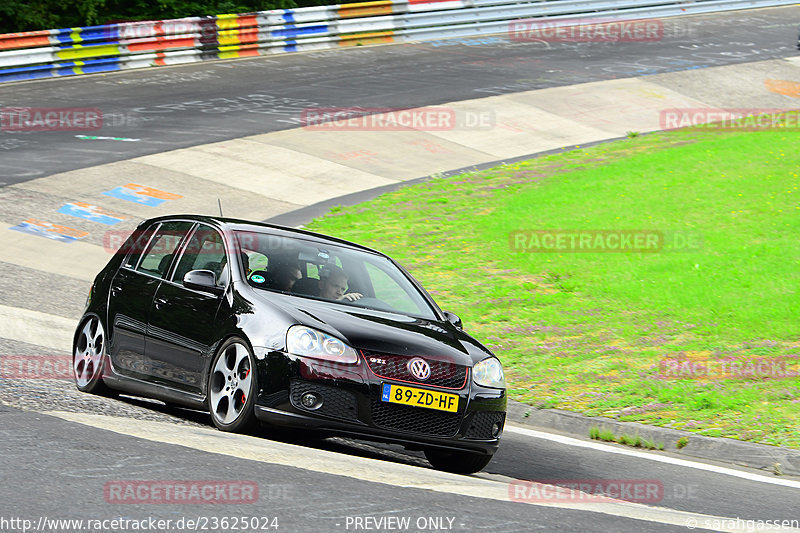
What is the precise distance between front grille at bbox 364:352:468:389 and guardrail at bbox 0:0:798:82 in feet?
69.1

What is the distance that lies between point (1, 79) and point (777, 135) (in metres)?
17.3

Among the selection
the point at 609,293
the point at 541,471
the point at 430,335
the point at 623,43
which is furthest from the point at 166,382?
the point at 623,43

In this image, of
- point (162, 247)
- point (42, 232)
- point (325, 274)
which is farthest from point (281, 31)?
point (325, 274)

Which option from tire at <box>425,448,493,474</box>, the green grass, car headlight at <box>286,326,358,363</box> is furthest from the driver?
the green grass

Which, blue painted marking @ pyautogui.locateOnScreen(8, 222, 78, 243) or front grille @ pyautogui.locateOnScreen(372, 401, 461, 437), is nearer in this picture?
front grille @ pyautogui.locateOnScreen(372, 401, 461, 437)

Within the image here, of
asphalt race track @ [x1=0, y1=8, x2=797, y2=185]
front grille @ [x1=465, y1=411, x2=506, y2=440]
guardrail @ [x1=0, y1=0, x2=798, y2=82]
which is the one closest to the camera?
front grille @ [x1=465, y1=411, x2=506, y2=440]

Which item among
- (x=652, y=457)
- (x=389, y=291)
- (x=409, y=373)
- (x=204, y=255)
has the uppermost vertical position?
(x=204, y=255)

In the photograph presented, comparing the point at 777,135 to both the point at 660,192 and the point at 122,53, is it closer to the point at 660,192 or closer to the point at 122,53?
the point at 660,192

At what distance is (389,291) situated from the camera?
8.37 m

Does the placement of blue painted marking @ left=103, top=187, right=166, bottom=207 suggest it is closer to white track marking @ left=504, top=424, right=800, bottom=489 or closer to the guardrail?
the guardrail

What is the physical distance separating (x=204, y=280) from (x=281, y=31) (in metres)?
23.9

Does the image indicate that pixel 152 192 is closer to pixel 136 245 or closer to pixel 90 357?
pixel 136 245

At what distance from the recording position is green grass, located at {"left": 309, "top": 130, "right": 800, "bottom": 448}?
9.87 m

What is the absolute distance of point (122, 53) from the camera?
2747 cm
